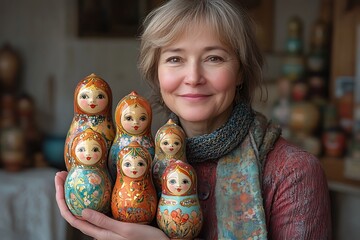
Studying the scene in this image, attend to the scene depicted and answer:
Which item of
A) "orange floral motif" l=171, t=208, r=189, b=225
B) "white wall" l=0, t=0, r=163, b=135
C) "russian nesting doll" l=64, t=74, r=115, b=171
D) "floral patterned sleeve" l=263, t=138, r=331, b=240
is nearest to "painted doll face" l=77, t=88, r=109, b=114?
"russian nesting doll" l=64, t=74, r=115, b=171

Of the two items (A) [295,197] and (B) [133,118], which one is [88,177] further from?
(A) [295,197]

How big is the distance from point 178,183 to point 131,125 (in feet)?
0.59

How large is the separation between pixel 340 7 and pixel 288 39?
0.42 metres

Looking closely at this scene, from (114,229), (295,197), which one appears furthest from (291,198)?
(114,229)

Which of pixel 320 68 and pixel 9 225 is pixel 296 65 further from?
pixel 9 225

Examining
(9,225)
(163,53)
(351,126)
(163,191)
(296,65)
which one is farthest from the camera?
(296,65)

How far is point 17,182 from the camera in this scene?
3199 millimetres

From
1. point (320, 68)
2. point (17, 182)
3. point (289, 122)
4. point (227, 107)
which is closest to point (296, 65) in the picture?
point (320, 68)

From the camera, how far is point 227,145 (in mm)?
1408

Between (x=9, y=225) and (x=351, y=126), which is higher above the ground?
(x=351, y=126)

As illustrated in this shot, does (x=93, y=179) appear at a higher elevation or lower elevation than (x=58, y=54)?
lower

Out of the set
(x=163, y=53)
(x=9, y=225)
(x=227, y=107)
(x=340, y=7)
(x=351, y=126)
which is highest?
(x=340, y=7)

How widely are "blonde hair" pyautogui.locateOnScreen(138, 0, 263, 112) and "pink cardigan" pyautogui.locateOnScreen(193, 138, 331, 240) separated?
8.2 inches

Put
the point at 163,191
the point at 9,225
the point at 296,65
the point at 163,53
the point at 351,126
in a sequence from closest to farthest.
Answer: the point at 163,191
the point at 163,53
the point at 9,225
the point at 351,126
the point at 296,65
